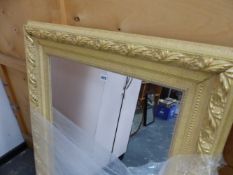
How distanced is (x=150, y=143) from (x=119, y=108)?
0.55ft

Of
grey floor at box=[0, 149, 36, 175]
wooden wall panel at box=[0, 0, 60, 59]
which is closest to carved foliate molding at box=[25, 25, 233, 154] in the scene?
wooden wall panel at box=[0, 0, 60, 59]

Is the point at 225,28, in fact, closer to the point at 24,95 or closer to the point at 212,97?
the point at 212,97

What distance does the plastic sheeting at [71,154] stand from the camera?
77 centimetres

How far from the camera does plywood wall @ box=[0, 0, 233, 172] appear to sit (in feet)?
1.63

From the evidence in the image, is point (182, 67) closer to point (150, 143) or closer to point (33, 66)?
point (150, 143)

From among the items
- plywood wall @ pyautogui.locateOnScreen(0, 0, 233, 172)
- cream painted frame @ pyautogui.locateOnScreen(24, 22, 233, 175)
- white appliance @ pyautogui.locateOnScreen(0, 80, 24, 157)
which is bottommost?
white appliance @ pyautogui.locateOnScreen(0, 80, 24, 157)

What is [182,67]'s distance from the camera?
50 cm

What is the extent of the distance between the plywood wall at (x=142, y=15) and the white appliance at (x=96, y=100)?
0.17 metres

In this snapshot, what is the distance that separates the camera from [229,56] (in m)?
0.43

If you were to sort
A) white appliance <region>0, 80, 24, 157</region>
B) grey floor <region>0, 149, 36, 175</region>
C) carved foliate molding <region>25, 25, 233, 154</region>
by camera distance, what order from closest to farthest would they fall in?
1. carved foliate molding <region>25, 25, 233, 154</region>
2. white appliance <region>0, 80, 24, 157</region>
3. grey floor <region>0, 149, 36, 175</region>

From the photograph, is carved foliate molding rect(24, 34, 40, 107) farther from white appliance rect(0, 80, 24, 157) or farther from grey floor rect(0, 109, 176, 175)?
white appliance rect(0, 80, 24, 157)

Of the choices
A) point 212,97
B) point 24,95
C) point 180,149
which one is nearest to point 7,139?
point 24,95

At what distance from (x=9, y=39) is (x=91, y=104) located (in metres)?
0.54

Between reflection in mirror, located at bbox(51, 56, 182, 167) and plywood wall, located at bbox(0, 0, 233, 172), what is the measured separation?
151 mm
